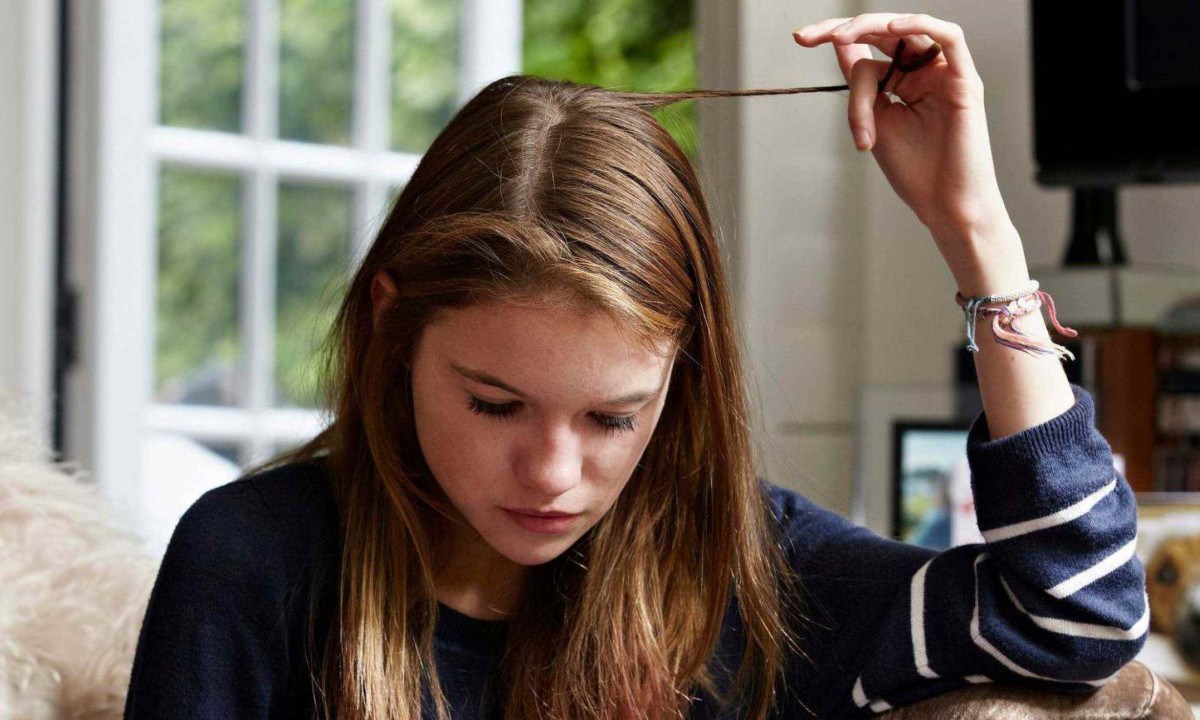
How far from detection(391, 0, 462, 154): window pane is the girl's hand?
1416mm

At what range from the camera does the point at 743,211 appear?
6.46ft

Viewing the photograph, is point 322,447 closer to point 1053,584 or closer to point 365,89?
point 1053,584

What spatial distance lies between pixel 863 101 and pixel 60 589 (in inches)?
28.9

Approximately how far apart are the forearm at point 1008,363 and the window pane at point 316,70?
1.52 meters

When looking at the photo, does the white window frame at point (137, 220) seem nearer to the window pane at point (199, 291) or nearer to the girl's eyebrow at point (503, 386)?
the window pane at point (199, 291)

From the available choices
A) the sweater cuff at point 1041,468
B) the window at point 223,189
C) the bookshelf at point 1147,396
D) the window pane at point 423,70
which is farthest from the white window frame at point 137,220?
the sweater cuff at point 1041,468

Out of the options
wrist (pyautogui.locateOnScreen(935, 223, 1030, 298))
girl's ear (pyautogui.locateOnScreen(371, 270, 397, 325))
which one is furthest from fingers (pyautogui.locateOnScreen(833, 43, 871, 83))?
girl's ear (pyautogui.locateOnScreen(371, 270, 397, 325))

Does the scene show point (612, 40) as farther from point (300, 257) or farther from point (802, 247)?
point (802, 247)

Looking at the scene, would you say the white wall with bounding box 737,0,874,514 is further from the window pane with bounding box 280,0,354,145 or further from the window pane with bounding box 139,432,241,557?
the window pane with bounding box 139,432,241,557

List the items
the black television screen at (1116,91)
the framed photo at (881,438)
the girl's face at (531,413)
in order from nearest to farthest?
1. the girl's face at (531,413)
2. the black television screen at (1116,91)
3. the framed photo at (881,438)

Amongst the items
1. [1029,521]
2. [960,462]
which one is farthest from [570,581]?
[960,462]

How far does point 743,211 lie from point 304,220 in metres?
0.78

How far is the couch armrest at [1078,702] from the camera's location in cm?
89

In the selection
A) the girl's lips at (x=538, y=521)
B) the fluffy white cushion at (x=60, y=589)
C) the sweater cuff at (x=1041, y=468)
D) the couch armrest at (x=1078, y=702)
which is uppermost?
the sweater cuff at (x=1041, y=468)
